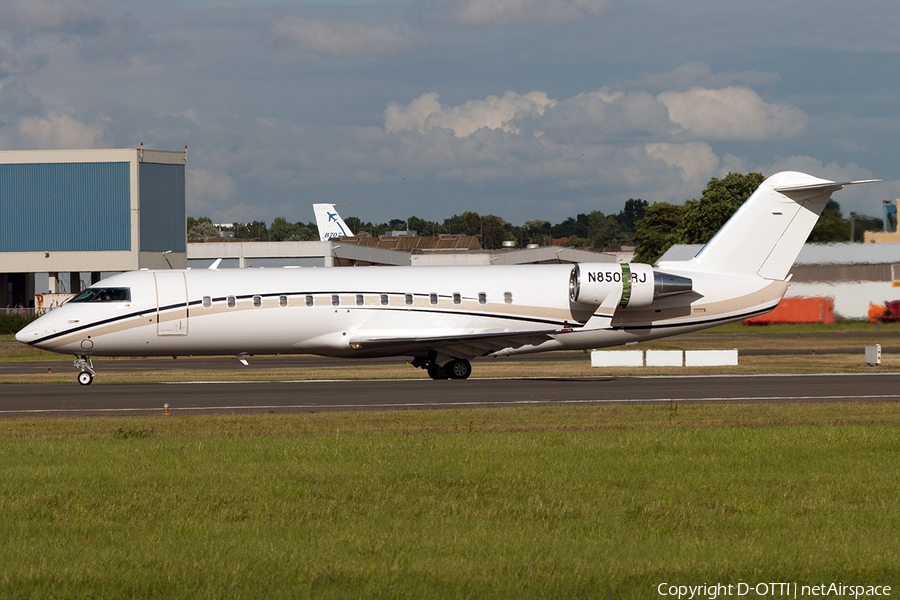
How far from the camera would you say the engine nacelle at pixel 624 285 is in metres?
30.3

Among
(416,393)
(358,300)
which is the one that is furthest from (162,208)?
(416,393)

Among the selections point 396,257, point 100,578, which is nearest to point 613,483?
point 100,578

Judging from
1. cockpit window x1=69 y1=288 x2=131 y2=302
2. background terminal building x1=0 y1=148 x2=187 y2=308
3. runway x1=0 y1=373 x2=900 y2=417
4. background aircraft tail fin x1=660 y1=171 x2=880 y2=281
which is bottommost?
runway x1=0 y1=373 x2=900 y2=417

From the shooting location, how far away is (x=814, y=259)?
47.5 metres

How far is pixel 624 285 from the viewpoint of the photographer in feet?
99.2

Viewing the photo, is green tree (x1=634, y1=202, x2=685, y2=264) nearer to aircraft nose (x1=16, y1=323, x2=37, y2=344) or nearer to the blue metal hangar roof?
the blue metal hangar roof

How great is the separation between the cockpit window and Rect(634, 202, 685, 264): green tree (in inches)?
3399

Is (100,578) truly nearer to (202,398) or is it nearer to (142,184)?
(202,398)

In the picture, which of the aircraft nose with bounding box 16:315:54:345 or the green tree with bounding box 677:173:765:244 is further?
the green tree with bounding box 677:173:765:244

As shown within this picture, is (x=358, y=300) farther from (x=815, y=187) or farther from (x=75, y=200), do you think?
(x=75, y=200)

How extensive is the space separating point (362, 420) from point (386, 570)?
1143 centimetres

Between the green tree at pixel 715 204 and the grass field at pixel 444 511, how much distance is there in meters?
79.2

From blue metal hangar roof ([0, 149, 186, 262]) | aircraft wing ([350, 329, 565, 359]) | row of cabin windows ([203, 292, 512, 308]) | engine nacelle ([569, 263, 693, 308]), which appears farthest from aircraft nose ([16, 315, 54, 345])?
blue metal hangar roof ([0, 149, 186, 262])

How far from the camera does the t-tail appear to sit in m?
128
